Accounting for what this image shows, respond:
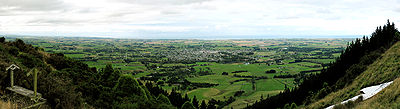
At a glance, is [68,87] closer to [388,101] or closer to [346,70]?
[388,101]

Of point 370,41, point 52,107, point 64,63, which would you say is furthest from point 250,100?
point 52,107

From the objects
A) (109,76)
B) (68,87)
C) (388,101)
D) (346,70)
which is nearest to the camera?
(388,101)

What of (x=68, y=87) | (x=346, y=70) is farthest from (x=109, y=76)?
(x=346, y=70)

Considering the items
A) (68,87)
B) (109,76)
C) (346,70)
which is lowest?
(346,70)

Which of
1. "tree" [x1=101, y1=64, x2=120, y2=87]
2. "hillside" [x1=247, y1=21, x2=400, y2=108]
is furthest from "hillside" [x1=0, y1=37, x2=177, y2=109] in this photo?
"hillside" [x1=247, y1=21, x2=400, y2=108]

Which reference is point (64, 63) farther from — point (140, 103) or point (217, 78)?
point (217, 78)

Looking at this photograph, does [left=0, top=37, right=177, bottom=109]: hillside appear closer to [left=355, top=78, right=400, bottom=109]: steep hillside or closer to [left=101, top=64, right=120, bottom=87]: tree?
[left=101, top=64, right=120, bottom=87]: tree

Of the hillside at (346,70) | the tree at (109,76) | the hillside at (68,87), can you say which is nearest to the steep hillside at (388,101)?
the hillside at (68,87)

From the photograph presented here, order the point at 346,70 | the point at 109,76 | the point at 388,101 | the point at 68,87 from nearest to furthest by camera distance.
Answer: the point at 388,101 < the point at 68,87 < the point at 109,76 < the point at 346,70
